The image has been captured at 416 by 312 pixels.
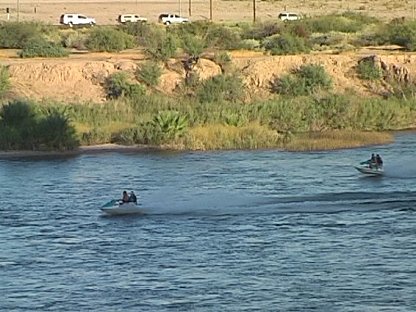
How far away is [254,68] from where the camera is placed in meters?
58.2

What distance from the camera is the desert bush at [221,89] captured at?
54375mm

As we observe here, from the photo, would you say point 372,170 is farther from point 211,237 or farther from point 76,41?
point 76,41

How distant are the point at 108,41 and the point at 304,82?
55.8 ft

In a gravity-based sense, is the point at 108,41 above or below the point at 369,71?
above

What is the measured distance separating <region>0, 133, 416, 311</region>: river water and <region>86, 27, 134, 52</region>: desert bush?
29869 mm

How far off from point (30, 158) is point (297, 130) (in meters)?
11.4

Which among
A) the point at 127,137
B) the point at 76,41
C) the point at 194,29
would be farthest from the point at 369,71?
the point at 76,41

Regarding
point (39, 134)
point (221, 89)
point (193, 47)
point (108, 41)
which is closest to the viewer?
point (39, 134)

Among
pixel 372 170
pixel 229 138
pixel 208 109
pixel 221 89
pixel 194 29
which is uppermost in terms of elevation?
pixel 194 29

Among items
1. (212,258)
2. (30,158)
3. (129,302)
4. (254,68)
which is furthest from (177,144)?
(129,302)

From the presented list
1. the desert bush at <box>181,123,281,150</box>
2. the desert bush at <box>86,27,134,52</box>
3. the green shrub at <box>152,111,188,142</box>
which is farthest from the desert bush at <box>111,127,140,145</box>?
the desert bush at <box>86,27,134,52</box>

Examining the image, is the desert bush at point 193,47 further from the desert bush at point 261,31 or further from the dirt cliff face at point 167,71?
the desert bush at point 261,31

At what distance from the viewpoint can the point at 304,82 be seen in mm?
56062

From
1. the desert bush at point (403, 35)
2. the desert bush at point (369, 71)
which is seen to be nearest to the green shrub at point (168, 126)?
the desert bush at point (369, 71)
